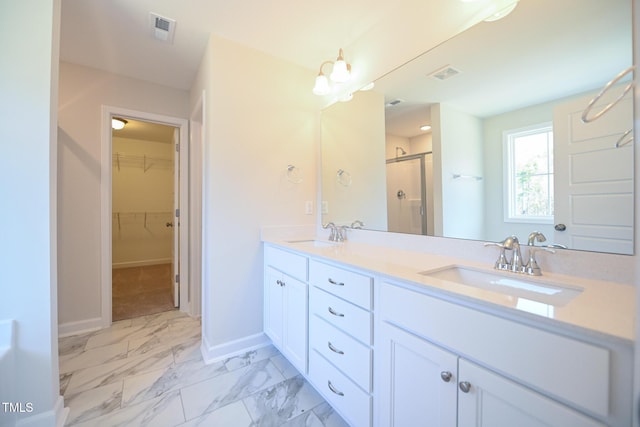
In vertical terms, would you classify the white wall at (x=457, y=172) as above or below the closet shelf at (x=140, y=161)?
below

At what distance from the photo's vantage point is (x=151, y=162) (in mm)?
4996

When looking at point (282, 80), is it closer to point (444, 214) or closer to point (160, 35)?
point (160, 35)

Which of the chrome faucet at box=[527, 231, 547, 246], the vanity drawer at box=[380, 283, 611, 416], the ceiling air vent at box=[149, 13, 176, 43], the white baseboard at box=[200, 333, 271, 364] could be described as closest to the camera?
the vanity drawer at box=[380, 283, 611, 416]

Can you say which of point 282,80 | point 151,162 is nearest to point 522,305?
point 282,80

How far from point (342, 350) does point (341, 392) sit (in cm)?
21

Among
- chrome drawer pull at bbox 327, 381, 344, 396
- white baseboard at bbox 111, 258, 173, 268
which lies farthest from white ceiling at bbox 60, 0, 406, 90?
white baseboard at bbox 111, 258, 173, 268

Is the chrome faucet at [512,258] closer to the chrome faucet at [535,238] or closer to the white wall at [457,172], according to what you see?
the chrome faucet at [535,238]

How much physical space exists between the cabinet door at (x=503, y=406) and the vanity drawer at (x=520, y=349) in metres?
0.03

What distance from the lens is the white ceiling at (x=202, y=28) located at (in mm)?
1656

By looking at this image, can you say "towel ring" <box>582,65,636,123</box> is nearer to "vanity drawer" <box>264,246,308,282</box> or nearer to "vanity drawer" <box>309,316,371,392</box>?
"vanity drawer" <box>309,316,371,392</box>

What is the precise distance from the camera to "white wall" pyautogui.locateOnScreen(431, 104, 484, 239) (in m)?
1.33

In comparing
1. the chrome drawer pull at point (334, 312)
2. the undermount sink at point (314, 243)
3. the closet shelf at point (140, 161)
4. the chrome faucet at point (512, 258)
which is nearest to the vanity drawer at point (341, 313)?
the chrome drawer pull at point (334, 312)

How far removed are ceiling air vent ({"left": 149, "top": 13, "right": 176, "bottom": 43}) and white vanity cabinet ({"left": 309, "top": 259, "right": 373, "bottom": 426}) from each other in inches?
77.1

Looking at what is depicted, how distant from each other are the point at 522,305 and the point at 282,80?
2216 millimetres
